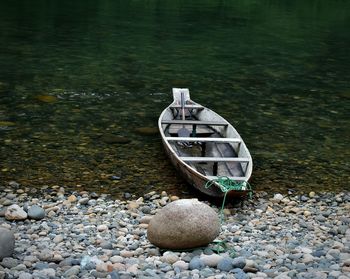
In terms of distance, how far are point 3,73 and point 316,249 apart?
1357cm

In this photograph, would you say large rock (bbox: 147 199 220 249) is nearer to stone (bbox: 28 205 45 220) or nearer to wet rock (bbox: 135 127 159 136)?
stone (bbox: 28 205 45 220)

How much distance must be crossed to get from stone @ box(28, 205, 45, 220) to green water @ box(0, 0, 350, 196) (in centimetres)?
129

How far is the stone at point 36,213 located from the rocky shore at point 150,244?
0.02 meters

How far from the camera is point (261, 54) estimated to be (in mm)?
24984

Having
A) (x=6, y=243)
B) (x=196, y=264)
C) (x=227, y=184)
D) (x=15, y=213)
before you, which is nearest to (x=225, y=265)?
(x=196, y=264)

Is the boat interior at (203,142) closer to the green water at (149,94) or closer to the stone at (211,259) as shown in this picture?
the green water at (149,94)

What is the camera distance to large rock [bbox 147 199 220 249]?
7324 millimetres

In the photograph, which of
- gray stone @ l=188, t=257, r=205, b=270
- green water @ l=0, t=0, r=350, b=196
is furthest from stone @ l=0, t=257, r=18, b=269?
green water @ l=0, t=0, r=350, b=196

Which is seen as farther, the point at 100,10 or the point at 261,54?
the point at 100,10

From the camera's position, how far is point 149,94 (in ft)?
54.5

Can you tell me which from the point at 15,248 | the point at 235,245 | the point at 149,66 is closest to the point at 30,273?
the point at 15,248

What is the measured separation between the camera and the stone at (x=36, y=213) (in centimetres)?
841

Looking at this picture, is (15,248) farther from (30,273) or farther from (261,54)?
(261,54)

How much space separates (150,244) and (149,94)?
9412 mm
